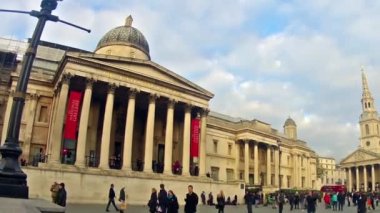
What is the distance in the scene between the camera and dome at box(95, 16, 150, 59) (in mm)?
36969

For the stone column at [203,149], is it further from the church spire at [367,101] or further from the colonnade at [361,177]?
the church spire at [367,101]

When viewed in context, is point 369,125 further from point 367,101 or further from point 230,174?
point 230,174

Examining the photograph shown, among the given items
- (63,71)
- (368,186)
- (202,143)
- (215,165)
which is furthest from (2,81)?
(368,186)

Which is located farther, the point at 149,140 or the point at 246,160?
the point at 246,160

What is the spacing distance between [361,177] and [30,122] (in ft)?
270

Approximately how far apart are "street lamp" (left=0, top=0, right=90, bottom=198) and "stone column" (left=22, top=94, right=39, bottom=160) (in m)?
23.1

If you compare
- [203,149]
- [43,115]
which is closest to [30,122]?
[43,115]

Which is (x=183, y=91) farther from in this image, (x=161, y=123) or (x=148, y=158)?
(x=148, y=158)

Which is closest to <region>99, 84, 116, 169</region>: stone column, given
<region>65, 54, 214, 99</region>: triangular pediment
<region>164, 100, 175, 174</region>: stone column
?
<region>65, 54, 214, 99</region>: triangular pediment

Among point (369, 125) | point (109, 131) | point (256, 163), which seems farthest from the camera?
point (369, 125)

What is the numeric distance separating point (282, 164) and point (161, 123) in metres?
25.6

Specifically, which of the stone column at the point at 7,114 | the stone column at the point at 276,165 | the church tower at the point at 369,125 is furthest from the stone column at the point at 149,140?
the church tower at the point at 369,125

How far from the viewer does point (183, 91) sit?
34.3 m

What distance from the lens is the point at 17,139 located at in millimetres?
9523
